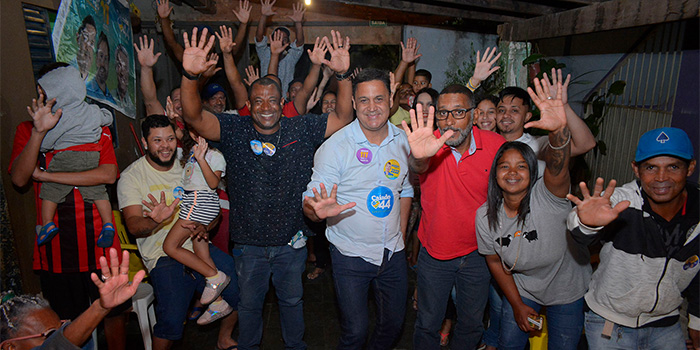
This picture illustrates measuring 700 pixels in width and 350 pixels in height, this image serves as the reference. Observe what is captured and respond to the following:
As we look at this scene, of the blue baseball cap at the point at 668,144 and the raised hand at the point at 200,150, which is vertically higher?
the blue baseball cap at the point at 668,144

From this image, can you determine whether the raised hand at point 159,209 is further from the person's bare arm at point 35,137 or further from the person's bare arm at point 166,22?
the person's bare arm at point 166,22

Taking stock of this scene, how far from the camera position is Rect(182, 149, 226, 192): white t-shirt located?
334 cm

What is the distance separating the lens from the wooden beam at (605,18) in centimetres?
324

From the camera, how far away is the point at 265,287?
316cm

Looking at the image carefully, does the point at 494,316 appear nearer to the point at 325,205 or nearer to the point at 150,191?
the point at 325,205

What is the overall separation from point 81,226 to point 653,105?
635cm

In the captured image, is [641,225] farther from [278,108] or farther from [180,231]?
[180,231]

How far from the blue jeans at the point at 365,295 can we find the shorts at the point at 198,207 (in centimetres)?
105

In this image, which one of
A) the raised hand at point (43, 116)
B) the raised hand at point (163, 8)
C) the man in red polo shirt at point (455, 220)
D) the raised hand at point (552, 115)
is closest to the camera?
the raised hand at point (552, 115)

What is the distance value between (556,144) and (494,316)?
1.65 metres

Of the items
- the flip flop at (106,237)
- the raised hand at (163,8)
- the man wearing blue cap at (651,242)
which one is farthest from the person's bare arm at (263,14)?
the man wearing blue cap at (651,242)

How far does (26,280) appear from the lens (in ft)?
11.0

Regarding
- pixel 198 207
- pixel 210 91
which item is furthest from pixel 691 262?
pixel 210 91

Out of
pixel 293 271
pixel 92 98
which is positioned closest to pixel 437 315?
pixel 293 271
